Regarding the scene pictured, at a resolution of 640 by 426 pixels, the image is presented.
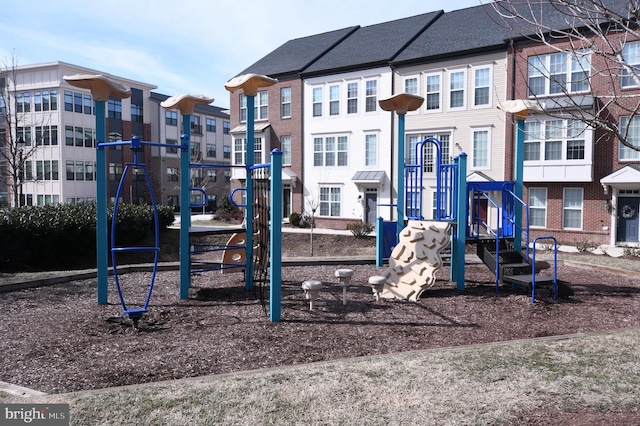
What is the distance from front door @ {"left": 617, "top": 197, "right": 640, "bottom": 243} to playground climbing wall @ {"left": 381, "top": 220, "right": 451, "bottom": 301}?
1670 cm

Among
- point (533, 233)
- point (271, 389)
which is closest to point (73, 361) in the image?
point (271, 389)

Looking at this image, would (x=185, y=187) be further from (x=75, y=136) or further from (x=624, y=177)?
(x=75, y=136)

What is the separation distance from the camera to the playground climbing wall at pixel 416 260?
9.15 metres

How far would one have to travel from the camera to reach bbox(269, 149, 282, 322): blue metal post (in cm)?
708

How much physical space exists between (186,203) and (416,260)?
445 centimetres

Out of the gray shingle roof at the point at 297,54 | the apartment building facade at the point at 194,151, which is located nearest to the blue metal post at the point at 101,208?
the gray shingle roof at the point at 297,54

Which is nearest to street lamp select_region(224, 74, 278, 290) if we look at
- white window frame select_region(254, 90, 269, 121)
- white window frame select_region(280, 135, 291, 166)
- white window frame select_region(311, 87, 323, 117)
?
white window frame select_region(311, 87, 323, 117)

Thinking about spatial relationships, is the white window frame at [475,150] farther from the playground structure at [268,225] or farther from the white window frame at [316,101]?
Result: the playground structure at [268,225]

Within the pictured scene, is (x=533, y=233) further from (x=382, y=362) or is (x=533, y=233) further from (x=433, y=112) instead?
(x=382, y=362)

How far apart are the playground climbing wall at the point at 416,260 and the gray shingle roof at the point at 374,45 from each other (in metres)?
20.2

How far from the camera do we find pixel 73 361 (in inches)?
222

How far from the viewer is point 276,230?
7129 mm

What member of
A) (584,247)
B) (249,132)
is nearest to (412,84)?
(584,247)

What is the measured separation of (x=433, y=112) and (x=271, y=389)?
24.2 metres
